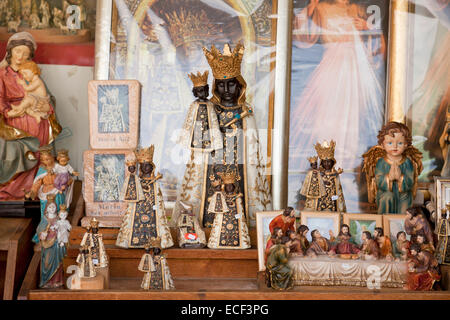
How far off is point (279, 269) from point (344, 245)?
565mm

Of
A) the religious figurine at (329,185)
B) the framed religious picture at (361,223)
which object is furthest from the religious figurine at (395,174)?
the framed religious picture at (361,223)

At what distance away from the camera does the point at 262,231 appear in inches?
192

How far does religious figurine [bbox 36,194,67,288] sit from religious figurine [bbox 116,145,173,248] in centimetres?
46

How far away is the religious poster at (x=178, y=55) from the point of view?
20.0 feet

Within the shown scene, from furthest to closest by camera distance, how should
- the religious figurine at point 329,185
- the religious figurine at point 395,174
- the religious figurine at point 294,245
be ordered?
the religious figurine at point 395,174, the religious figurine at point 329,185, the religious figurine at point 294,245

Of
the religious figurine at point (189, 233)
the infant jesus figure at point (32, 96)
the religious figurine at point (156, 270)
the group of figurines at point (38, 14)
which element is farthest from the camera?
the group of figurines at point (38, 14)

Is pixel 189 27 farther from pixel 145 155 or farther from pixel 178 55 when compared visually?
pixel 145 155

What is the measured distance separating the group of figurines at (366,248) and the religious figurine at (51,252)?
1444 mm

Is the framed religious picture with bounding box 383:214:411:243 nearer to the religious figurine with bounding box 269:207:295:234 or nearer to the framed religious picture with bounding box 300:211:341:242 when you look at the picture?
the framed religious picture with bounding box 300:211:341:242

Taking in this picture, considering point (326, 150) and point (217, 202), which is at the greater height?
point (326, 150)

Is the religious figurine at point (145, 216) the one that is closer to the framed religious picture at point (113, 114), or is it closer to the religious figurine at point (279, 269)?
the framed religious picture at point (113, 114)

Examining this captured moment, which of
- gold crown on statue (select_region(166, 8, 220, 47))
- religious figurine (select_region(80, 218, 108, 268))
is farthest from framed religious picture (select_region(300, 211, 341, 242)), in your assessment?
gold crown on statue (select_region(166, 8, 220, 47))

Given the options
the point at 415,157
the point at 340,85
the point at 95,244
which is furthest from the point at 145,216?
the point at 340,85
